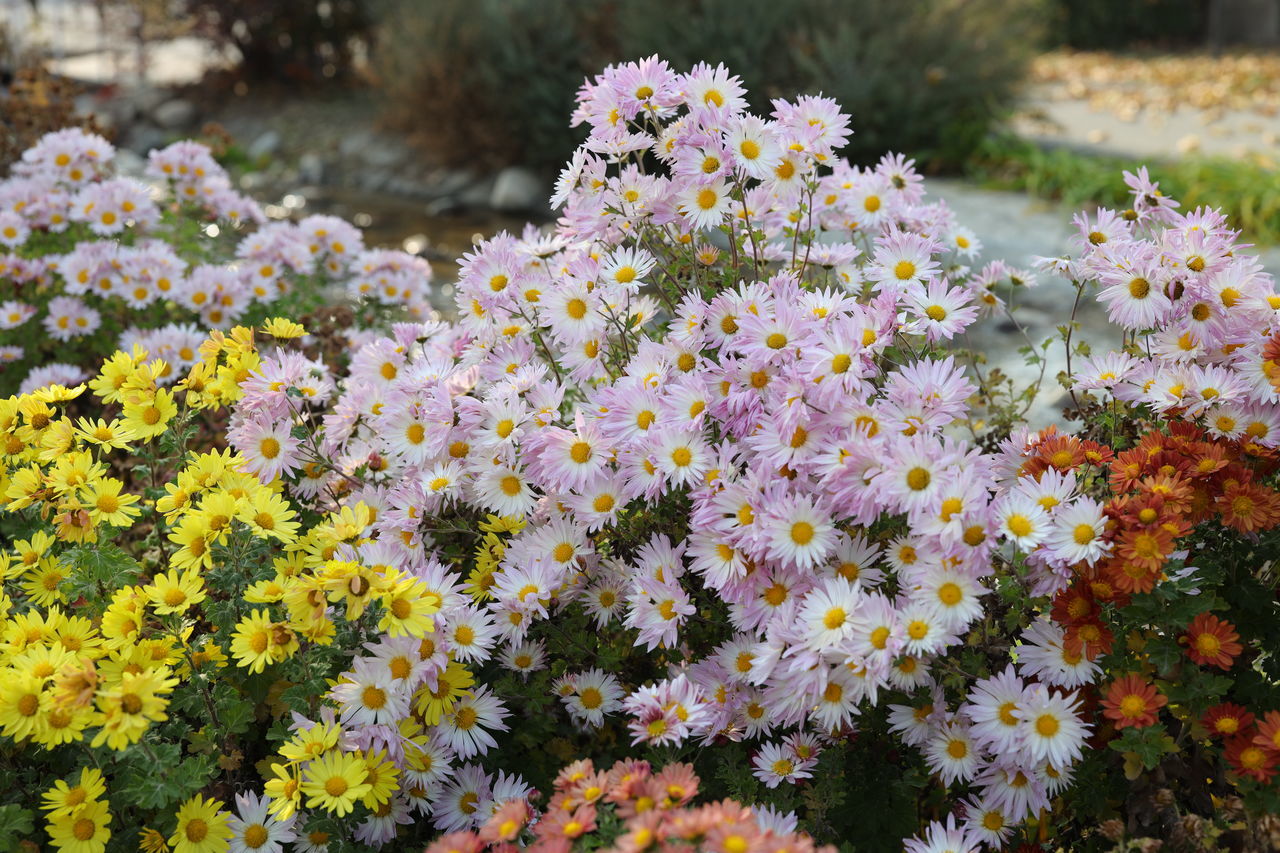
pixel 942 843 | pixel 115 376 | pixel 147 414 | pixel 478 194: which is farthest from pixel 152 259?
pixel 478 194

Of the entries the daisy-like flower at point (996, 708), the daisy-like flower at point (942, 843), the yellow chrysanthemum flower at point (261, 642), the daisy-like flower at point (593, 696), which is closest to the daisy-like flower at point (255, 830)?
the yellow chrysanthemum flower at point (261, 642)

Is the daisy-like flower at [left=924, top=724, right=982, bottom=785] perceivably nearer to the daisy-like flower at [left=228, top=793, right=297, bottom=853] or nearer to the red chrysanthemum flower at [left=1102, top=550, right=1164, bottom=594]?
the red chrysanthemum flower at [left=1102, top=550, right=1164, bottom=594]

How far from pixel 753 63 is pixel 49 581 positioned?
627 centimetres

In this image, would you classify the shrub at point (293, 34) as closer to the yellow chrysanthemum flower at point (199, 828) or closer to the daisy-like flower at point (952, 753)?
the yellow chrysanthemum flower at point (199, 828)

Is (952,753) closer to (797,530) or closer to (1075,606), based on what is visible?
(1075,606)

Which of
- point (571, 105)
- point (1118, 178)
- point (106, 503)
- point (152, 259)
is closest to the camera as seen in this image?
point (106, 503)

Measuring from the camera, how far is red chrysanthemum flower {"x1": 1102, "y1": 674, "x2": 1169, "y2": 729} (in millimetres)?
1624

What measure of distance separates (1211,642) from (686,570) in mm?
838

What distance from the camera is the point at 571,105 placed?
24.3ft

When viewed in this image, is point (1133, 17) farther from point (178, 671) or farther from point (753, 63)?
point (178, 671)

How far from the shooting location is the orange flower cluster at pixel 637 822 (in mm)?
1319

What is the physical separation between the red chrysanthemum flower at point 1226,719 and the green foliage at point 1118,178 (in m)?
4.09

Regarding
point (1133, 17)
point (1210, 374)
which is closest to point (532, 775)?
point (1210, 374)

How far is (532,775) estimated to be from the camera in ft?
6.97
